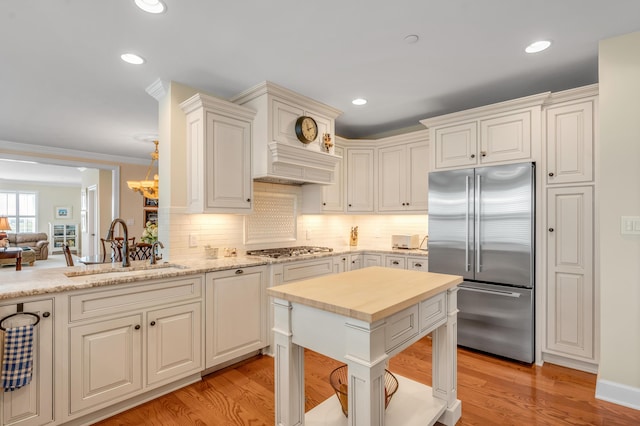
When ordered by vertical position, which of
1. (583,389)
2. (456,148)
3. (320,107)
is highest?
(320,107)

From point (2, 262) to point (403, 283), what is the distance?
32.5 ft

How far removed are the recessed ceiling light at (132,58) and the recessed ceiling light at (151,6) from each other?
2.23 feet

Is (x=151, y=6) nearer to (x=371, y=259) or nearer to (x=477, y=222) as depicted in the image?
(x=477, y=222)

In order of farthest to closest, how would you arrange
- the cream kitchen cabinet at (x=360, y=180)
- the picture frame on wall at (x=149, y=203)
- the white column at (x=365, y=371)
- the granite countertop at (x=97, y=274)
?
the picture frame on wall at (x=149, y=203)
the cream kitchen cabinet at (x=360, y=180)
the granite countertop at (x=97, y=274)
the white column at (x=365, y=371)

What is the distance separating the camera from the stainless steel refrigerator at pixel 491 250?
115 inches

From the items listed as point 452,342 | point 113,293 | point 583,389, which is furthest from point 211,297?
point 583,389

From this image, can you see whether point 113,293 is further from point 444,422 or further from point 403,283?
point 444,422

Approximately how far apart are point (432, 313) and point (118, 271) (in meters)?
2.25

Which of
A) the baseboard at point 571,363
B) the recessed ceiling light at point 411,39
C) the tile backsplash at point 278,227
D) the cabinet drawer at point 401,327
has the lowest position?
the baseboard at point 571,363

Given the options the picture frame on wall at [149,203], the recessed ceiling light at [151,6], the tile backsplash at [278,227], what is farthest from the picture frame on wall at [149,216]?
the recessed ceiling light at [151,6]

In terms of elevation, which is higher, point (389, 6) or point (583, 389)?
point (389, 6)

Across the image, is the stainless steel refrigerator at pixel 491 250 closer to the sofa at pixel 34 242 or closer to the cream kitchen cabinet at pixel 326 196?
the cream kitchen cabinet at pixel 326 196

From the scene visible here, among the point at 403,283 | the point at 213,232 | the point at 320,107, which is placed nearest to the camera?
the point at 403,283

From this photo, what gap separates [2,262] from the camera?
7.81m
